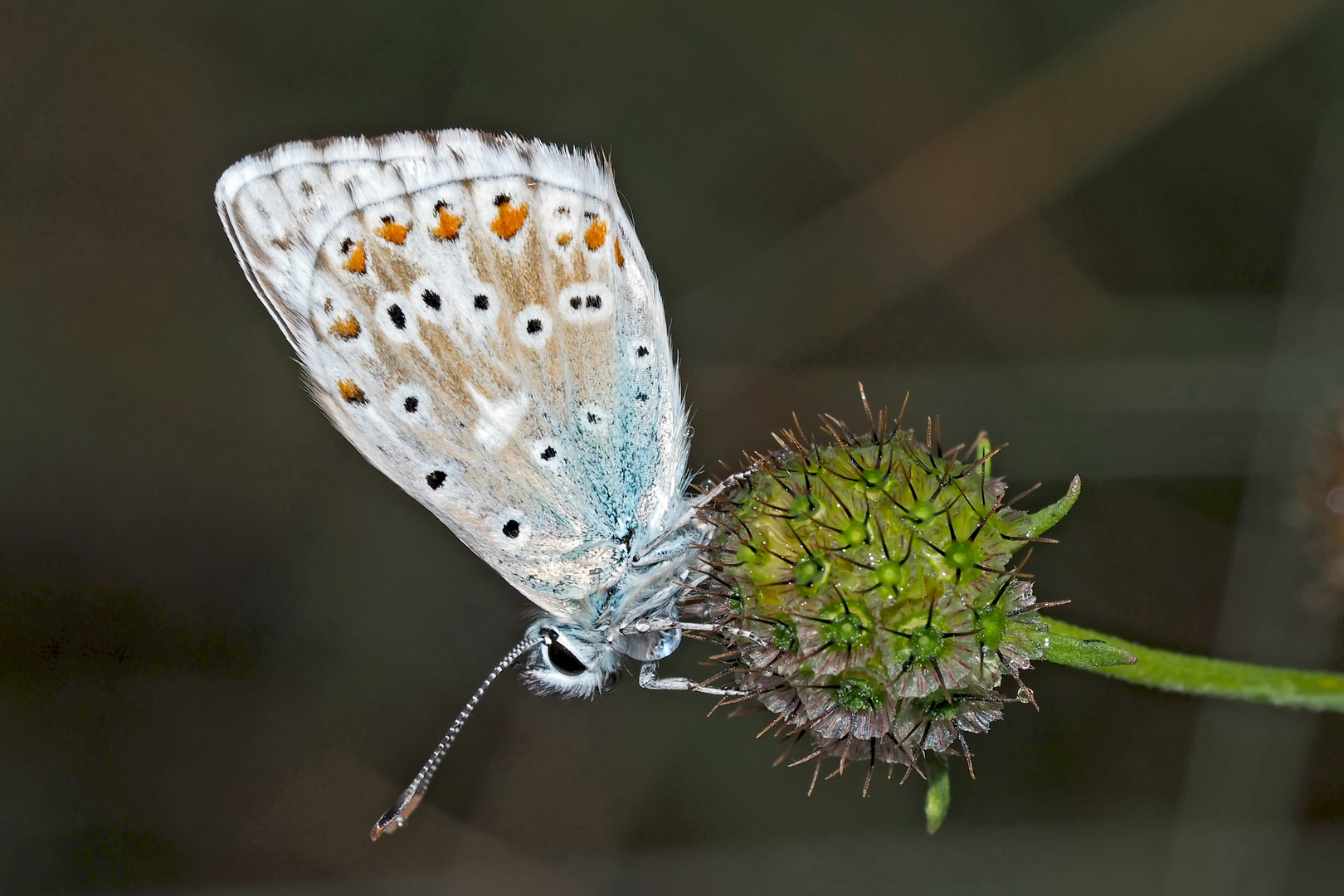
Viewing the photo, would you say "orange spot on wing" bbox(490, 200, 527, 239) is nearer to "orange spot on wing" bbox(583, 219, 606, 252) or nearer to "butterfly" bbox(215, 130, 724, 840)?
"butterfly" bbox(215, 130, 724, 840)

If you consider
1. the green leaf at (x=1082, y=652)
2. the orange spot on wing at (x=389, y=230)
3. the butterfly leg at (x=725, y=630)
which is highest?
the orange spot on wing at (x=389, y=230)

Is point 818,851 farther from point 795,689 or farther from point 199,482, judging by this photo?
point 199,482

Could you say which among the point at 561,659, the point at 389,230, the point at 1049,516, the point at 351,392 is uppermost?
the point at 389,230

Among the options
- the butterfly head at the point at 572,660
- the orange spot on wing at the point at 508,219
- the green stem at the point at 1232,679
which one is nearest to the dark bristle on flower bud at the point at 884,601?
the green stem at the point at 1232,679

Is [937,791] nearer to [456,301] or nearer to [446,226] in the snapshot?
[456,301]

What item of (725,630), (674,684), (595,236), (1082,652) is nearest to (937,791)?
(1082,652)

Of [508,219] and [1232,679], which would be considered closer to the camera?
[1232,679]

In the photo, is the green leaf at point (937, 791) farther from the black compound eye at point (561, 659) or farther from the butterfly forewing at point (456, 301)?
the butterfly forewing at point (456, 301)

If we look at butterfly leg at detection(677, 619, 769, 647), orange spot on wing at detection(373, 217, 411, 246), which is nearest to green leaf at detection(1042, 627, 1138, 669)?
butterfly leg at detection(677, 619, 769, 647)
